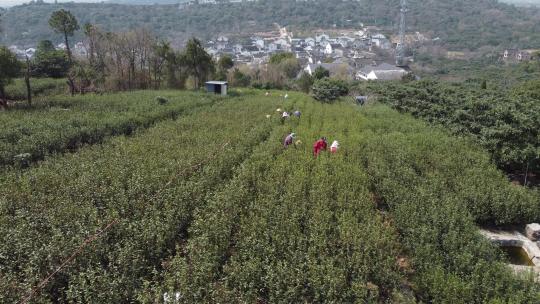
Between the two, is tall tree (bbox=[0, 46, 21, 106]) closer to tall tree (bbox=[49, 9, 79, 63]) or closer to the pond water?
tall tree (bbox=[49, 9, 79, 63])

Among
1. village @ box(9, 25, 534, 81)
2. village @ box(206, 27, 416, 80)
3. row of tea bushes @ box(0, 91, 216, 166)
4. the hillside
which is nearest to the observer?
row of tea bushes @ box(0, 91, 216, 166)

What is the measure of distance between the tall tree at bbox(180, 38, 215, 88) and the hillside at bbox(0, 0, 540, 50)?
9141 centimetres

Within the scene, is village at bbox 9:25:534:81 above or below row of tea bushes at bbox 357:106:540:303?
above

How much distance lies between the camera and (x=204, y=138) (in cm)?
1507

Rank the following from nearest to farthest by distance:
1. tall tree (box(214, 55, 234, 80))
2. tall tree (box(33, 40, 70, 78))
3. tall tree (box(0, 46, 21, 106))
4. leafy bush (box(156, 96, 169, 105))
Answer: tall tree (box(0, 46, 21, 106))
leafy bush (box(156, 96, 169, 105))
tall tree (box(33, 40, 70, 78))
tall tree (box(214, 55, 234, 80))

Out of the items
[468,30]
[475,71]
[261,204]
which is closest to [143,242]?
[261,204]

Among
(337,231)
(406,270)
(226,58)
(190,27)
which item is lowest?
(406,270)

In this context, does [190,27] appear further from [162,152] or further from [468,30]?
[162,152]

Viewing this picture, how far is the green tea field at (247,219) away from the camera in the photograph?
20.3ft

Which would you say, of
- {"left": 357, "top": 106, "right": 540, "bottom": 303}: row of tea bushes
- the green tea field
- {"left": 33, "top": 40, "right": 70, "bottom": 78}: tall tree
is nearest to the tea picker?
the green tea field

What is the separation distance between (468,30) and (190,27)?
102097 mm

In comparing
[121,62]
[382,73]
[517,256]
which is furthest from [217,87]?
[382,73]

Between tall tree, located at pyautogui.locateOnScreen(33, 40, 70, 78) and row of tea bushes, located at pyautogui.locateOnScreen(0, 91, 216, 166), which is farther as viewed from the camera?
tall tree, located at pyautogui.locateOnScreen(33, 40, 70, 78)

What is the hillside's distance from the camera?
4424 inches
